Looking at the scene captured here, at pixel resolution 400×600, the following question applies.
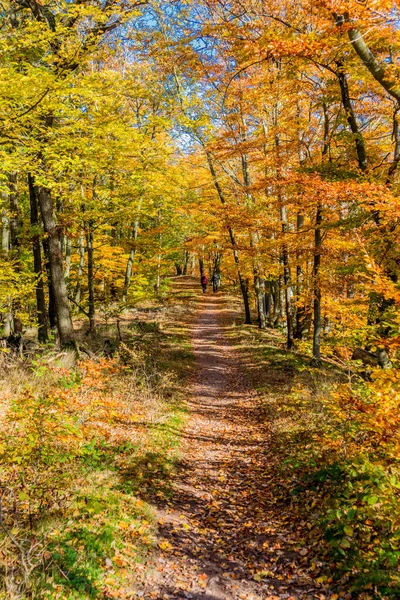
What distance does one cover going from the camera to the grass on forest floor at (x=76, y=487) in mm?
3957

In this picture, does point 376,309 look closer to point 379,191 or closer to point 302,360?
point 379,191

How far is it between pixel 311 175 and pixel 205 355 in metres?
9.72

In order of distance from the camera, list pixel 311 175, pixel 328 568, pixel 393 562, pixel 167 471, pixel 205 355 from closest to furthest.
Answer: pixel 393 562, pixel 328 568, pixel 167 471, pixel 311 175, pixel 205 355

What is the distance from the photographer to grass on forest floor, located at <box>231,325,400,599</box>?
13.8ft

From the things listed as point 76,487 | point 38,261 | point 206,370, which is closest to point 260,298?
point 206,370

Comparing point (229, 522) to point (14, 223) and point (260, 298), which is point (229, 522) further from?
point (260, 298)

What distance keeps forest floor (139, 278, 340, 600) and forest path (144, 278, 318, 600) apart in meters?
0.01

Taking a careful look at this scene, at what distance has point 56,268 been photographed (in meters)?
10.9

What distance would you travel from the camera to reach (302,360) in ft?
47.9

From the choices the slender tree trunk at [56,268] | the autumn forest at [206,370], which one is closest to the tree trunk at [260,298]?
the autumn forest at [206,370]

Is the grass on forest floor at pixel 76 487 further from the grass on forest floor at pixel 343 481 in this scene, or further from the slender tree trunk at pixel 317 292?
the slender tree trunk at pixel 317 292

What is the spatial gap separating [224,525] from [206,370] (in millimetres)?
9073

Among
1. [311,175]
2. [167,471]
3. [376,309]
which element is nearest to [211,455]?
[167,471]

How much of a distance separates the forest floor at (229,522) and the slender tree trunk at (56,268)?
4.28 metres
